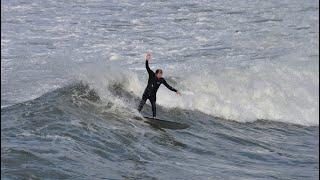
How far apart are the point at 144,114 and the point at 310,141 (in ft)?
14.6

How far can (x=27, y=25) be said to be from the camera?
27.8 metres

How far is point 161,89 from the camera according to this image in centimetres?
1872

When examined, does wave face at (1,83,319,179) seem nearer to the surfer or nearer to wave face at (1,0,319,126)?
the surfer

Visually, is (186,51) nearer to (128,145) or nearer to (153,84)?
(153,84)

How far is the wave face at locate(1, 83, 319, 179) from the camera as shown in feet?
30.8

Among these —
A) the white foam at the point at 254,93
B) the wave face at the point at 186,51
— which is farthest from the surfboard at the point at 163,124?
the white foam at the point at 254,93

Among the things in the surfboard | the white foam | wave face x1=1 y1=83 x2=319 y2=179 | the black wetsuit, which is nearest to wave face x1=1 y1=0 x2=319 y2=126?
the white foam

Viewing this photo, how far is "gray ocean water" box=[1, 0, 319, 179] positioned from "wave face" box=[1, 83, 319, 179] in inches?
1.4

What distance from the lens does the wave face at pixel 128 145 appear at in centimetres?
938

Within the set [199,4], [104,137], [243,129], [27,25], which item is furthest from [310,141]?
[199,4]

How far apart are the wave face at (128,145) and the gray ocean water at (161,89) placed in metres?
0.04

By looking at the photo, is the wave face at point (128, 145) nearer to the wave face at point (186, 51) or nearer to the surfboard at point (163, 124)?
the surfboard at point (163, 124)

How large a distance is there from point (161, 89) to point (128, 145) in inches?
289

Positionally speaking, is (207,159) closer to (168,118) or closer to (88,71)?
(168,118)
